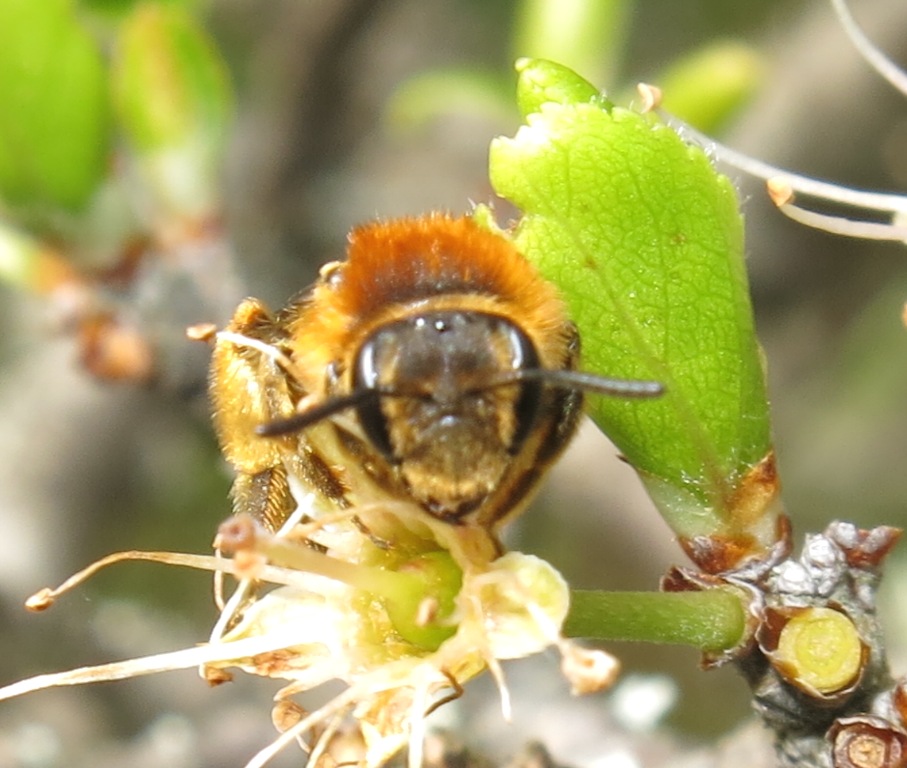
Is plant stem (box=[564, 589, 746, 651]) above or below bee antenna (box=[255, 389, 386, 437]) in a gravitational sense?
below

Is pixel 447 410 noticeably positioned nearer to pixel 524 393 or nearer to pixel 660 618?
pixel 524 393

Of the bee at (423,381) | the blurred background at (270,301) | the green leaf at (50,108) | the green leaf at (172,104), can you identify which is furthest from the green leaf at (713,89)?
the bee at (423,381)

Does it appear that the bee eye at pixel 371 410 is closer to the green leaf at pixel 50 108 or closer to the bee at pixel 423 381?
the bee at pixel 423 381

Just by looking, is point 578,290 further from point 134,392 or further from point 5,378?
point 5,378

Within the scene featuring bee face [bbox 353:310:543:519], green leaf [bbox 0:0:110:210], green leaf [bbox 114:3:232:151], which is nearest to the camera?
bee face [bbox 353:310:543:519]

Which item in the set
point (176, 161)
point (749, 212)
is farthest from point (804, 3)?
point (176, 161)

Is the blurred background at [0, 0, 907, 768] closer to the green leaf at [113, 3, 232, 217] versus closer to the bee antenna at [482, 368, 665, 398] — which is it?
the green leaf at [113, 3, 232, 217]

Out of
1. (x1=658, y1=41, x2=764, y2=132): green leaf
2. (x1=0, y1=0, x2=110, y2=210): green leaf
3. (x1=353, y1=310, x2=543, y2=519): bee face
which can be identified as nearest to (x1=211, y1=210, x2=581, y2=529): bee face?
(x1=353, y1=310, x2=543, y2=519): bee face
